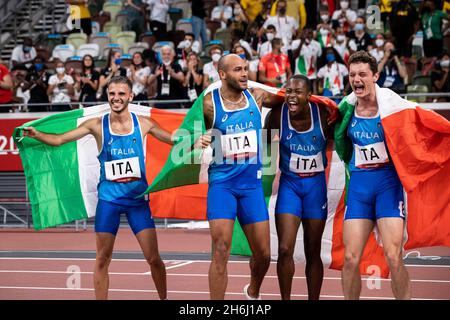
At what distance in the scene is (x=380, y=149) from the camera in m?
8.59

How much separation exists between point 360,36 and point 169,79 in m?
4.06

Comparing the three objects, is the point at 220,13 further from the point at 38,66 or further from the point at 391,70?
the point at 391,70

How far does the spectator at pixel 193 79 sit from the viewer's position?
18.1m

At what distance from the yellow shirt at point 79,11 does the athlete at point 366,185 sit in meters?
15.6

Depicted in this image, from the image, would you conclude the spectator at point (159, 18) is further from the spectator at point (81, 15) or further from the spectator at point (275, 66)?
the spectator at point (275, 66)

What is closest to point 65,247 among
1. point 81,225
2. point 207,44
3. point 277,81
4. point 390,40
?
point 81,225

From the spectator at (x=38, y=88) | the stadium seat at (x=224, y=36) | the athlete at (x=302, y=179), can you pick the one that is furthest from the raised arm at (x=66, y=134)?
the stadium seat at (x=224, y=36)

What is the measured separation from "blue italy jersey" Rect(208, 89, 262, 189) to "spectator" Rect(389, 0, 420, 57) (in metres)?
11.1

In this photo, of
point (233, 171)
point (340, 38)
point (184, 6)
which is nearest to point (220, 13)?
point (184, 6)

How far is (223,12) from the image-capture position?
71.9 ft

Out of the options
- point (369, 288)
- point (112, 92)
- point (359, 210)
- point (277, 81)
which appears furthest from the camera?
point (277, 81)

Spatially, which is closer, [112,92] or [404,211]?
[404,211]

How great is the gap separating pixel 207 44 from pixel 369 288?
1065 centimetres
